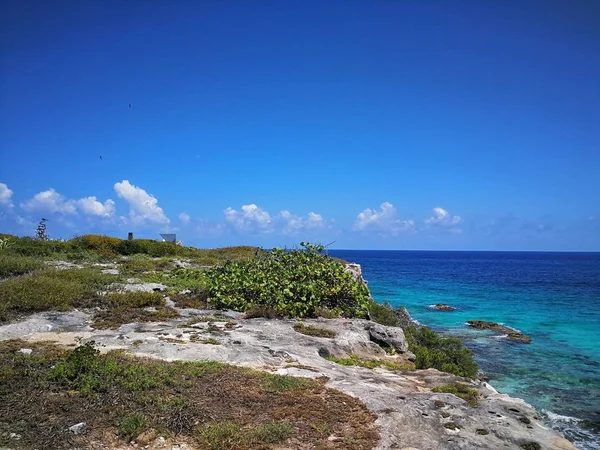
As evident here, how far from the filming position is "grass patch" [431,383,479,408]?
9132 mm

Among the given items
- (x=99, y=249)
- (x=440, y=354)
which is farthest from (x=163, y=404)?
(x=99, y=249)

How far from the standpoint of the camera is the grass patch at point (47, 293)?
47.2ft

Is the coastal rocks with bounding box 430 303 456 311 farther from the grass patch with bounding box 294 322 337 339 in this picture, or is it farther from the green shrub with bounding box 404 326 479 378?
the grass patch with bounding box 294 322 337 339

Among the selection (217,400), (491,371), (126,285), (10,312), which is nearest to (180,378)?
(217,400)

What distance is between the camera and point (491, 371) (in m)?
23.2

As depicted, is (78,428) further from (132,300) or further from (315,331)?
(132,300)

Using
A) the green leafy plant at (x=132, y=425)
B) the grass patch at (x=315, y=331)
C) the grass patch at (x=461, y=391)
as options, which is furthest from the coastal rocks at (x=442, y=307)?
the green leafy plant at (x=132, y=425)

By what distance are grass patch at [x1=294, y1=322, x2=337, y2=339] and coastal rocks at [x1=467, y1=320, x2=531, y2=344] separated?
2296cm

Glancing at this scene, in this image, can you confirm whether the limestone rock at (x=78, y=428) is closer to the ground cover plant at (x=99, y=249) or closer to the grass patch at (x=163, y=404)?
the grass patch at (x=163, y=404)

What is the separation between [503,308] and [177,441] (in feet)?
160

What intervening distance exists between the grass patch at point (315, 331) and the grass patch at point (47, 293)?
7874 mm

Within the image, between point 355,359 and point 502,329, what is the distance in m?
27.7

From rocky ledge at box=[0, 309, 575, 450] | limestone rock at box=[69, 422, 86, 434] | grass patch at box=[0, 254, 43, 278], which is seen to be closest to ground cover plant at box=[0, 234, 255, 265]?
grass patch at box=[0, 254, 43, 278]

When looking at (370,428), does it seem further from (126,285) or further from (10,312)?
(126,285)
